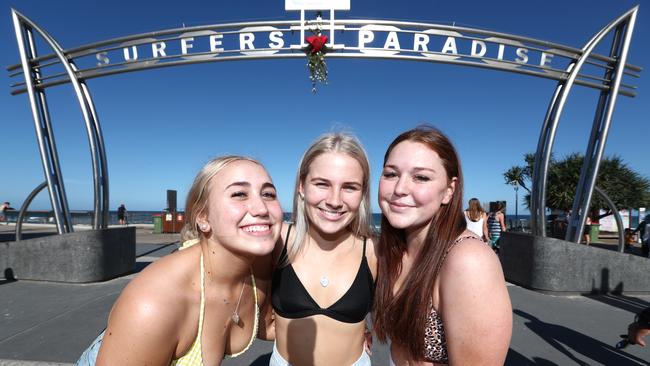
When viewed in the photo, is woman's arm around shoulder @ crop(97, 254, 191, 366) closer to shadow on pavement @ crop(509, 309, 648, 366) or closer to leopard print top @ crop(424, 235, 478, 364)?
leopard print top @ crop(424, 235, 478, 364)

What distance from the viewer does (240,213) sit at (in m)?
1.60

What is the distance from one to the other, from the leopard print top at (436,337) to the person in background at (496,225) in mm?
8911

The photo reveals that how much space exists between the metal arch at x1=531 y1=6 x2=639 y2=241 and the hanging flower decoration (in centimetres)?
420

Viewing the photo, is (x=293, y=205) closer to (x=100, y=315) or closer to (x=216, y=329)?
(x=216, y=329)

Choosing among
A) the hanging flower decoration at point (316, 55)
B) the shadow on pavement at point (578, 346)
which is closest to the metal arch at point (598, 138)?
the shadow on pavement at point (578, 346)

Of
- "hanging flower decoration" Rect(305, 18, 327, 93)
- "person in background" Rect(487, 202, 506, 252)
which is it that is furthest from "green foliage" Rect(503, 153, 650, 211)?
"hanging flower decoration" Rect(305, 18, 327, 93)

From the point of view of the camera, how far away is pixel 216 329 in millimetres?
1694

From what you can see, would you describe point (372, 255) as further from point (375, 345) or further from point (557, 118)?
point (557, 118)

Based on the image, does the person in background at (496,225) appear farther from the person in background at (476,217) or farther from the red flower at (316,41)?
the red flower at (316,41)

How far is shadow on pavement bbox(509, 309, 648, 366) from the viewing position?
10.7 ft

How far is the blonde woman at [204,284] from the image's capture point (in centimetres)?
130

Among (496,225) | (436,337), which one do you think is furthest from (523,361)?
(496,225)

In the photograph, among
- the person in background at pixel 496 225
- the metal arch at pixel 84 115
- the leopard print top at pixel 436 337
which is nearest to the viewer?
the leopard print top at pixel 436 337

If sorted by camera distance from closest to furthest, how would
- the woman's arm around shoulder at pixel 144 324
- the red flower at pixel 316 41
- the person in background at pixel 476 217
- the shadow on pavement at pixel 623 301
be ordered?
the woman's arm around shoulder at pixel 144 324, the shadow on pavement at pixel 623 301, the red flower at pixel 316 41, the person in background at pixel 476 217
